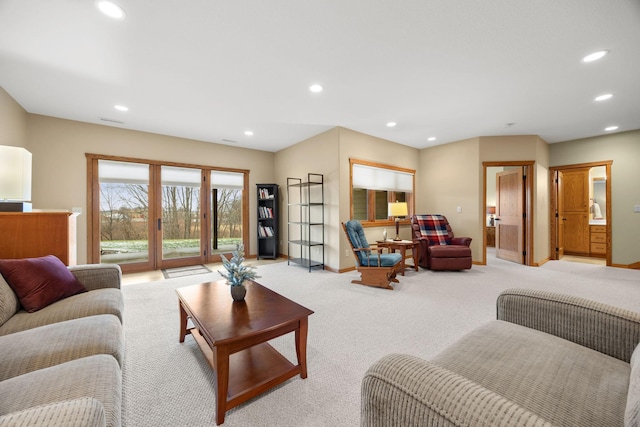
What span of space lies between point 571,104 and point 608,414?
15.0 ft

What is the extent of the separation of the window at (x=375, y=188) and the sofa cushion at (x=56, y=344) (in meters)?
3.93

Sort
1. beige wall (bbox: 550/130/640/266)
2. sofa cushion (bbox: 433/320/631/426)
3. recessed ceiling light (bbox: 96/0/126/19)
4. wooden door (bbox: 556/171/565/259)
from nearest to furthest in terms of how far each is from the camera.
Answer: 1. sofa cushion (bbox: 433/320/631/426)
2. recessed ceiling light (bbox: 96/0/126/19)
3. beige wall (bbox: 550/130/640/266)
4. wooden door (bbox: 556/171/565/259)

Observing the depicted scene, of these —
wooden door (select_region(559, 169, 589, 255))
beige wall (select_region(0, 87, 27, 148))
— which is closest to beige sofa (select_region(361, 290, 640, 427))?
beige wall (select_region(0, 87, 27, 148))

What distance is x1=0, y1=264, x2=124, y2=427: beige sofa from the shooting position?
753 millimetres

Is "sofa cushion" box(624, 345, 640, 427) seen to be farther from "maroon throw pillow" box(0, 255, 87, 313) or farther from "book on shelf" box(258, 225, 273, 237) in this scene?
"book on shelf" box(258, 225, 273, 237)

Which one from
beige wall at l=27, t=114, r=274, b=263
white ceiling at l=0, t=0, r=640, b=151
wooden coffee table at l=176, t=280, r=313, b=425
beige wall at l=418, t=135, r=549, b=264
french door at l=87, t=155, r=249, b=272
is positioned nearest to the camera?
wooden coffee table at l=176, t=280, r=313, b=425

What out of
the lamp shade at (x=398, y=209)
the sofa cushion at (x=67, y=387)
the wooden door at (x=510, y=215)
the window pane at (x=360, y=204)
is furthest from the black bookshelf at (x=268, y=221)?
the wooden door at (x=510, y=215)

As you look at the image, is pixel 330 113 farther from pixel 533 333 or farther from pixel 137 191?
pixel 137 191

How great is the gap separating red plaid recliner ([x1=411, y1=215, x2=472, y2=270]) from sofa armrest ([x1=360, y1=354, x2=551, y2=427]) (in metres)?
4.30

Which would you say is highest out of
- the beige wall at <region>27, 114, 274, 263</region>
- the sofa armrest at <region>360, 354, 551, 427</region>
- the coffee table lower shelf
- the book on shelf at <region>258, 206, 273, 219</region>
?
the beige wall at <region>27, 114, 274, 263</region>

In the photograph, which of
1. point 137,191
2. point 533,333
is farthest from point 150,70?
point 533,333

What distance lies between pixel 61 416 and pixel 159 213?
5.00 m

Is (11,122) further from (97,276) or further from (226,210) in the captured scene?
(226,210)

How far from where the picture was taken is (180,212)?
5367mm
